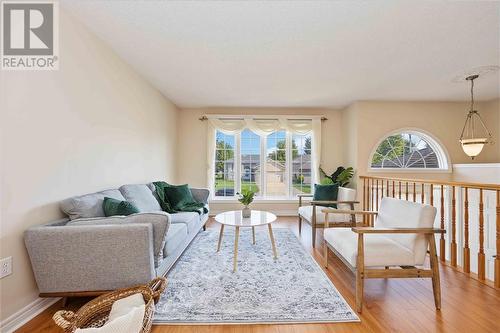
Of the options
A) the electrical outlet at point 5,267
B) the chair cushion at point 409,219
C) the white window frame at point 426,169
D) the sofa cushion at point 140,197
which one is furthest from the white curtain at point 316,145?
the electrical outlet at point 5,267

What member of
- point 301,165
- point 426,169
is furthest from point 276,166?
point 426,169

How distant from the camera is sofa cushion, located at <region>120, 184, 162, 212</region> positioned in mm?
2834

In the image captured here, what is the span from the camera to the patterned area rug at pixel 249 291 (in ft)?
6.02

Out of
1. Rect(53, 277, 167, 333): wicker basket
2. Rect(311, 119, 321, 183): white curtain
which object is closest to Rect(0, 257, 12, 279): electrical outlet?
Rect(53, 277, 167, 333): wicker basket

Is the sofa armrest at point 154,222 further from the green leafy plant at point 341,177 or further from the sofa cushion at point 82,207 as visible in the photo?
the green leafy plant at point 341,177

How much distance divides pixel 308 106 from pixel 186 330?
16.0 feet

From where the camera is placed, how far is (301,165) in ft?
18.6

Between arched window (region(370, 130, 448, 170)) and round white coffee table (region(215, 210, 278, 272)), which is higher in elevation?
arched window (region(370, 130, 448, 170))

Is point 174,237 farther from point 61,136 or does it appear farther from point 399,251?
point 399,251

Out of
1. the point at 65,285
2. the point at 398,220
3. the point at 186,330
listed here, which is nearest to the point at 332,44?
the point at 398,220

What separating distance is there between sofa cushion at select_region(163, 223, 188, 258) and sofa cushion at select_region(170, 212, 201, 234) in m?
0.16

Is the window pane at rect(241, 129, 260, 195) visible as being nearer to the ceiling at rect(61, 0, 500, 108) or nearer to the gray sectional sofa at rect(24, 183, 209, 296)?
the ceiling at rect(61, 0, 500, 108)

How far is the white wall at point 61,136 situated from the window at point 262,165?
7.91 feet

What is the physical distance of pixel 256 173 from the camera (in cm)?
566
